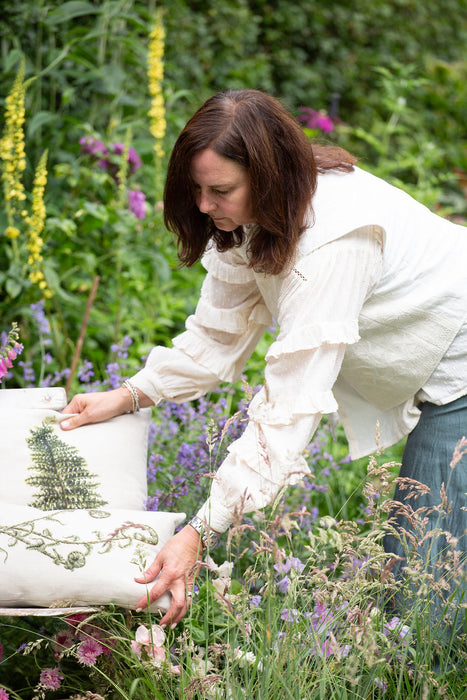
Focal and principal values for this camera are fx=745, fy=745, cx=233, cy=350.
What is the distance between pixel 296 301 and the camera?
160 centimetres

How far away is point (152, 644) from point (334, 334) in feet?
2.34

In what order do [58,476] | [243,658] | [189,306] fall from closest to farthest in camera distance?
1. [243,658]
2. [58,476]
3. [189,306]

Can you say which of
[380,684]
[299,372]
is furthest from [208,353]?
[380,684]

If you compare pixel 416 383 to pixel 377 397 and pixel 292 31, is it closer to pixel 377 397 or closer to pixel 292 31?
pixel 377 397

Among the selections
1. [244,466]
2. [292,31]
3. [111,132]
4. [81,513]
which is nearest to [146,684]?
[81,513]

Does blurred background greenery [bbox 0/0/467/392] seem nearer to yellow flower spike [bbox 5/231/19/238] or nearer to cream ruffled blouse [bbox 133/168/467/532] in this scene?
yellow flower spike [bbox 5/231/19/238]

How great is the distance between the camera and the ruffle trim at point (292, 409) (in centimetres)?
154

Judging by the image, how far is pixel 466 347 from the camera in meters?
1.80

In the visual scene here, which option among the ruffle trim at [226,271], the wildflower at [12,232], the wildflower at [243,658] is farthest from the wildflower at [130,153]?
the wildflower at [243,658]

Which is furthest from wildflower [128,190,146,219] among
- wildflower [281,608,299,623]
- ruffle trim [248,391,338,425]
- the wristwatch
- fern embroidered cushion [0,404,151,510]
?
wildflower [281,608,299,623]

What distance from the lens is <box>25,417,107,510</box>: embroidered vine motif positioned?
1738 millimetres

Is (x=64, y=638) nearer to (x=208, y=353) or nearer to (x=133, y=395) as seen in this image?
(x=133, y=395)

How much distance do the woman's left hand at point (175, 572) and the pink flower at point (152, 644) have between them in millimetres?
23

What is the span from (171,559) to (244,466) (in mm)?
238
